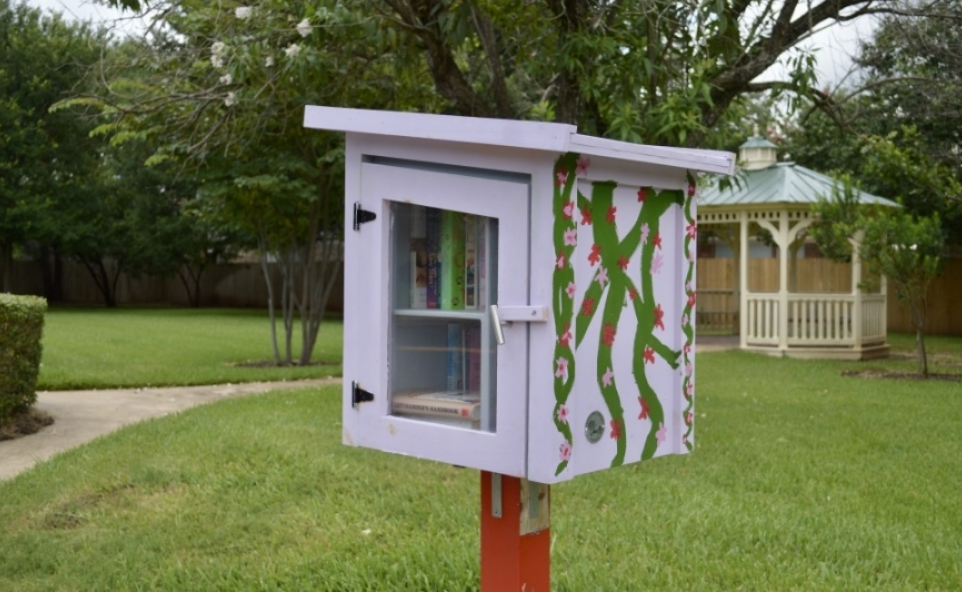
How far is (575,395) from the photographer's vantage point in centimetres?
299

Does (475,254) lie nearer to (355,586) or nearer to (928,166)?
(355,586)

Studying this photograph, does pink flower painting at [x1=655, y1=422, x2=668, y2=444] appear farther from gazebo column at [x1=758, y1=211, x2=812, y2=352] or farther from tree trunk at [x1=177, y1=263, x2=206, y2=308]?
tree trunk at [x1=177, y1=263, x2=206, y2=308]

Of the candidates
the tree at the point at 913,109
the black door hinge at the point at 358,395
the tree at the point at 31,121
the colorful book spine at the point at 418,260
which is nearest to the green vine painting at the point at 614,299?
A: the colorful book spine at the point at 418,260

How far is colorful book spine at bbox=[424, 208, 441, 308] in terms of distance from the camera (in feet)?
10.4

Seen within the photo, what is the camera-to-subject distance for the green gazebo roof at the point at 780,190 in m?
17.8

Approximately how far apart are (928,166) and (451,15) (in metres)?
8.92

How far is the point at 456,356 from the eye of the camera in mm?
3139

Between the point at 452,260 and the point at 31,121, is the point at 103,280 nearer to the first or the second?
the point at 31,121

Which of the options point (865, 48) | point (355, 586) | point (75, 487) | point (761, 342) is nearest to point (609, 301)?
point (355, 586)

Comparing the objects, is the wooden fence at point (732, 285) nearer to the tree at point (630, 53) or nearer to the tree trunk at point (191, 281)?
the tree trunk at point (191, 281)

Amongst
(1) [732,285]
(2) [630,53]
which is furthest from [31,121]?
(2) [630,53]

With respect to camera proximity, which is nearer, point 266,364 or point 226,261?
point 266,364

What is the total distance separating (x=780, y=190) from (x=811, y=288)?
4.22 meters

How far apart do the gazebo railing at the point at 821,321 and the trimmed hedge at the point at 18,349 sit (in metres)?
12.1
